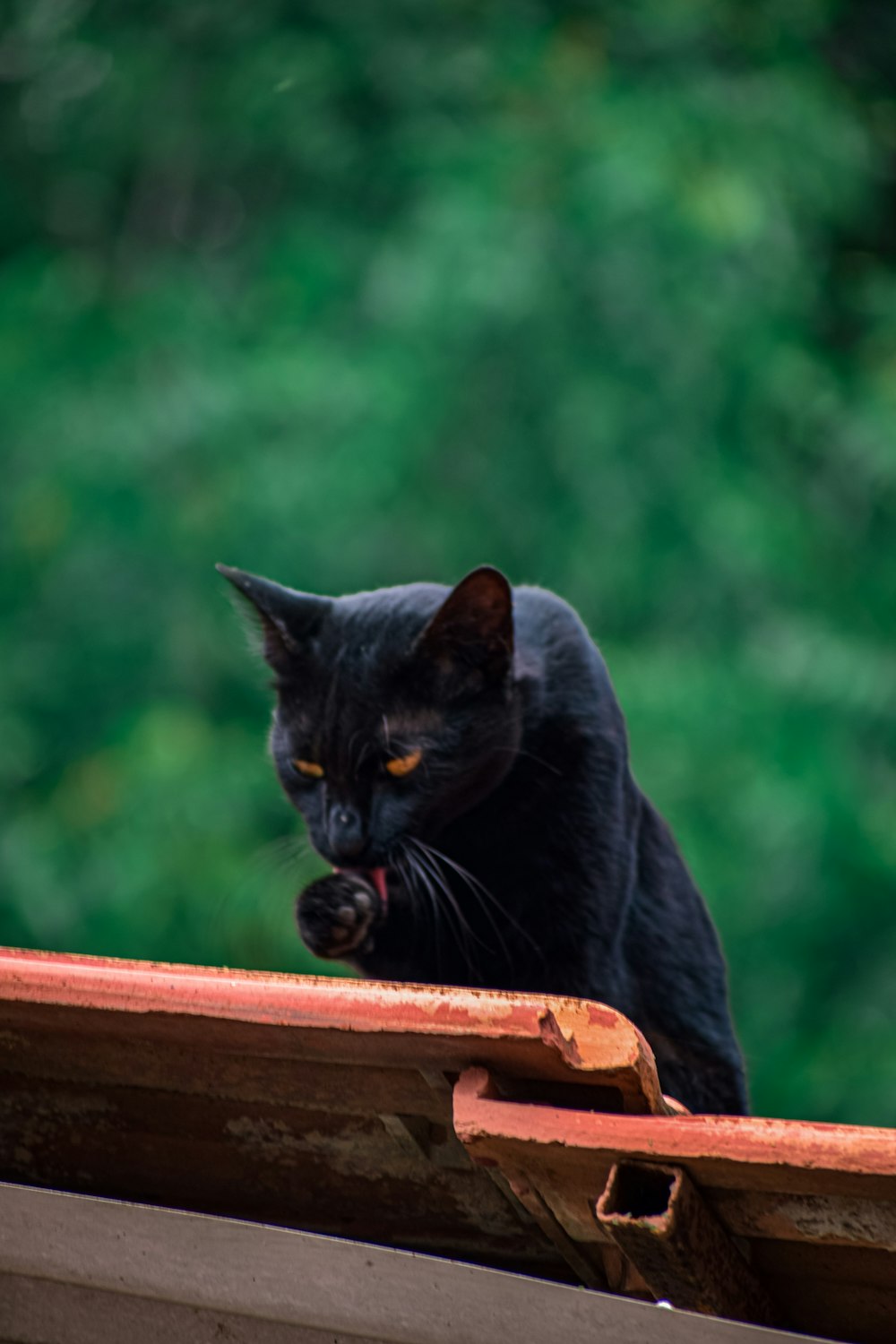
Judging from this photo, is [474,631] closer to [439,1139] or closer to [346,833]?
[346,833]

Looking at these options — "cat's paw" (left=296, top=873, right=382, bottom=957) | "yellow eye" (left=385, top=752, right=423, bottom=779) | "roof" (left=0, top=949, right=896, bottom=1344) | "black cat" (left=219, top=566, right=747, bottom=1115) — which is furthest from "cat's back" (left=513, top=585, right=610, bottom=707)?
"roof" (left=0, top=949, right=896, bottom=1344)

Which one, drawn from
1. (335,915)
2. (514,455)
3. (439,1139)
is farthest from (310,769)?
(514,455)

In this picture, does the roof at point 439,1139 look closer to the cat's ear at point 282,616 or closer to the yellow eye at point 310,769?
the yellow eye at point 310,769

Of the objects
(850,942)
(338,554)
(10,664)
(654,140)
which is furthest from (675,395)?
(10,664)

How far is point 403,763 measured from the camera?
1771mm

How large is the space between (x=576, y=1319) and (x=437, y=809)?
83 centimetres

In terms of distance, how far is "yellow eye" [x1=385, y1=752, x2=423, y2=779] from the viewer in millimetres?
1771

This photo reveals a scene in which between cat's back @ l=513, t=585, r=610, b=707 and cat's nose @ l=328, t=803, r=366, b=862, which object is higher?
cat's back @ l=513, t=585, r=610, b=707

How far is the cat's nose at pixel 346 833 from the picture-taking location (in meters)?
1.74

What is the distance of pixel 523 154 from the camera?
4.86m

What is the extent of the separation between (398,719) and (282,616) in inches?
7.9

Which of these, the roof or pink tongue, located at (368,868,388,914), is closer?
the roof

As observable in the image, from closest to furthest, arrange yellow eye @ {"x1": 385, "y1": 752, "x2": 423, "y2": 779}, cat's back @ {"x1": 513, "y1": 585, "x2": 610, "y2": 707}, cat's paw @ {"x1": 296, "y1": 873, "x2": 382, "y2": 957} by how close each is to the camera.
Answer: cat's paw @ {"x1": 296, "y1": 873, "x2": 382, "y2": 957} → yellow eye @ {"x1": 385, "y1": 752, "x2": 423, "y2": 779} → cat's back @ {"x1": 513, "y1": 585, "x2": 610, "y2": 707}

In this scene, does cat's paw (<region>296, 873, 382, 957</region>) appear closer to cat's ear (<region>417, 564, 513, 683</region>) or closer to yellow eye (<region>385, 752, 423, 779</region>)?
yellow eye (<region>385, 752, 423, 779</region>)
